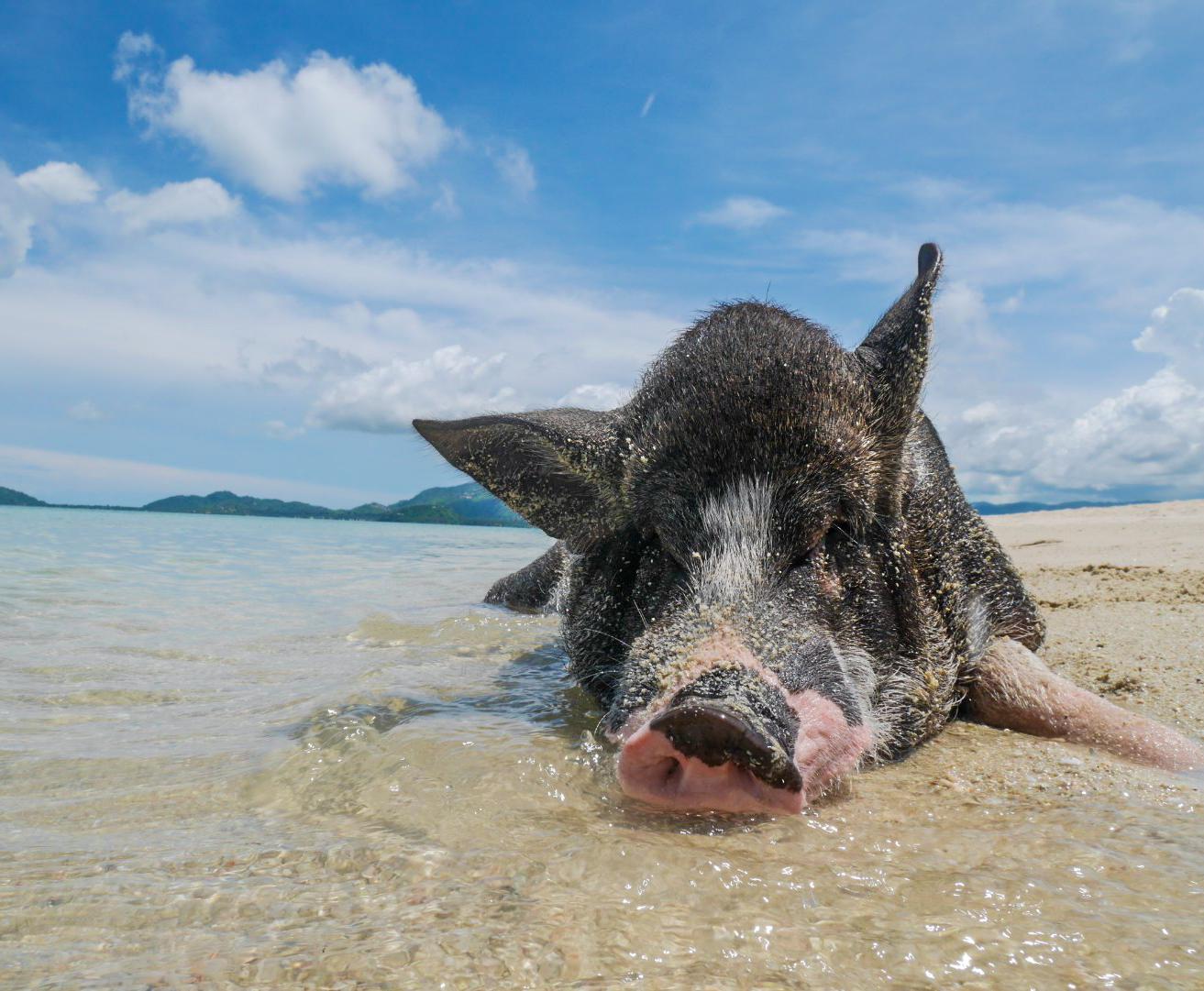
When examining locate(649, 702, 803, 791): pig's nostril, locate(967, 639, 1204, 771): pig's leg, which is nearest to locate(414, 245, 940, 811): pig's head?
locate(649, 702, 803, 791): pig's nostril

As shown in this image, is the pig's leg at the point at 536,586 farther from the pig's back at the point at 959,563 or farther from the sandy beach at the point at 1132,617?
the sandy beach at the point at 1132,617

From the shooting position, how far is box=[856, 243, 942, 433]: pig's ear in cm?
448

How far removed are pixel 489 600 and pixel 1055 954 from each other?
29.3ft

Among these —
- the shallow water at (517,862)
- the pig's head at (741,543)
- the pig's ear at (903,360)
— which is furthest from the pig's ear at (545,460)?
the pig's ear at (903,360)

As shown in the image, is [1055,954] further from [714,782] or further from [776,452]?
[776,452]

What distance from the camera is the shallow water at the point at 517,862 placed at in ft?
6.56

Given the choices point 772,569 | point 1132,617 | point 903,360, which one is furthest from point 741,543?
point 1132,617

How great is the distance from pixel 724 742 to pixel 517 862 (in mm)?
719

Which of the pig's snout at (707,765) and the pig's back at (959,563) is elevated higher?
the pig's back at (959,563)

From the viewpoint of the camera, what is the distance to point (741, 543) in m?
3.88

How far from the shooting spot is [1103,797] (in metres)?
3.26

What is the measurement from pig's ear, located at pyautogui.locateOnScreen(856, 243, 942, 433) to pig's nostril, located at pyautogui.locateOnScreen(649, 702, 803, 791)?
226cm

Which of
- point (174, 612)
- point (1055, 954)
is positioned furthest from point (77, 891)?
point (174, 612)

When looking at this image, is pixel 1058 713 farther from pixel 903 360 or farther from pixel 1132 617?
pixel 1132 617
